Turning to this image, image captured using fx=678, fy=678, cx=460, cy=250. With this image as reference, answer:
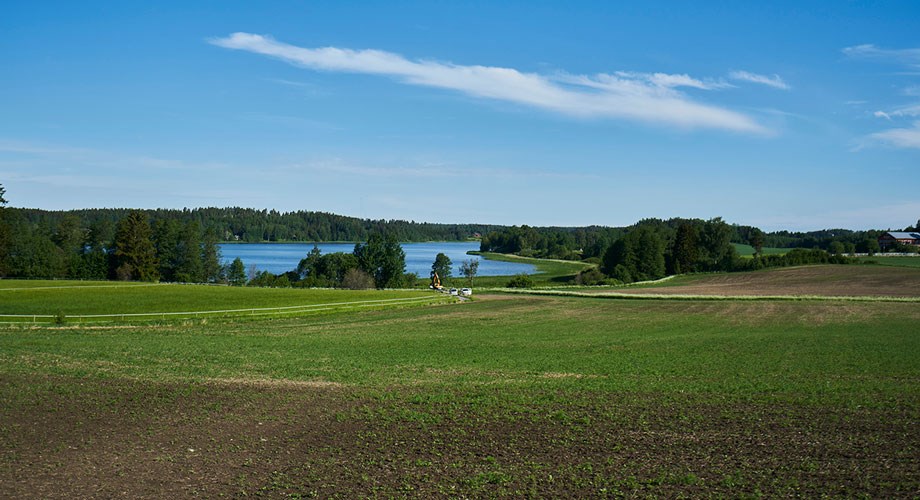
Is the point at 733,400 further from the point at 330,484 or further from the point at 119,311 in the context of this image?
the point at 119,311

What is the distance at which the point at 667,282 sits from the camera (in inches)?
4289

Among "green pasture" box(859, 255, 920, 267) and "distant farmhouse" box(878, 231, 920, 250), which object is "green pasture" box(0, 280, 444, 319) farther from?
"distant farmhouse" box(878, 231, 920, 250)

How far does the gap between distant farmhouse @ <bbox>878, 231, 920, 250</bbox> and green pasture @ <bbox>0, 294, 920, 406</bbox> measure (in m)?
129

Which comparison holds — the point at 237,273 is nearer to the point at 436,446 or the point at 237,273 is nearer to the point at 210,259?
the point at 210,259

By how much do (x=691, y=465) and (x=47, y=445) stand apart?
13171 mm

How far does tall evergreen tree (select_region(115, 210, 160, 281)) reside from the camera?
104 metres

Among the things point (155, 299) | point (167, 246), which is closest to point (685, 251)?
point (167, 246)

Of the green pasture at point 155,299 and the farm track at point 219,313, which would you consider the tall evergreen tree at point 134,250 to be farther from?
the farm track at point 219,313

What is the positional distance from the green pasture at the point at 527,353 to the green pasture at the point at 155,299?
986cm

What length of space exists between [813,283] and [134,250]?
98764mm

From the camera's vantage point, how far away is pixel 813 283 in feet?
294

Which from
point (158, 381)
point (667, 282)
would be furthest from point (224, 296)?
point (667, 282)

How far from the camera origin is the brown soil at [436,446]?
38.8 feet

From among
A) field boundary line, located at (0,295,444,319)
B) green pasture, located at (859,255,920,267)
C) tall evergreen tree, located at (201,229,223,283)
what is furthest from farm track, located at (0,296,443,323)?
green pasture, located at (859,255,920,267)
